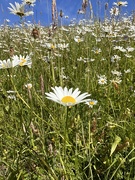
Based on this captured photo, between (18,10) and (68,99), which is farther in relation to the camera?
(18,10)

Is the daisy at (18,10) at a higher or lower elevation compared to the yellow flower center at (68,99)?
higher

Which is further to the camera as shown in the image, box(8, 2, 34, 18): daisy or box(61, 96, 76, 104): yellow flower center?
box(8, 2, 34, 18): daisy

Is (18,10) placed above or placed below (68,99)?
above

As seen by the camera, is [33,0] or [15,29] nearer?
[33,0]

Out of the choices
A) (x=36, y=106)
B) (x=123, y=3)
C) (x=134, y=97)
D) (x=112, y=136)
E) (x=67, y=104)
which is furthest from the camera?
(x=123, y=3)

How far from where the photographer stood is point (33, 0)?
1.83m

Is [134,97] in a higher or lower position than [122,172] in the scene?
higher

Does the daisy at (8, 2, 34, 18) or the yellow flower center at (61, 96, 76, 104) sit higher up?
the daisy at (8, 2, 34, 18)

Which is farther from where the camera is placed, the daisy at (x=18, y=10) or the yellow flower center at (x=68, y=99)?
the daisy at (x=18, y=10)

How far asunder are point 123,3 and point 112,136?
6.95ft

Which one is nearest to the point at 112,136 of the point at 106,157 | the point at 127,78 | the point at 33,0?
the point at 106,157

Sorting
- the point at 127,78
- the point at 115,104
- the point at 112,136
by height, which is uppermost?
the point at 127,78

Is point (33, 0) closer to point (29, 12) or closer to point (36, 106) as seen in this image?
point (29, 12)

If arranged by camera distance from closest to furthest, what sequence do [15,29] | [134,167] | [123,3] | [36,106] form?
[134,167] < [36,106] < [123,3] < [15,29]
